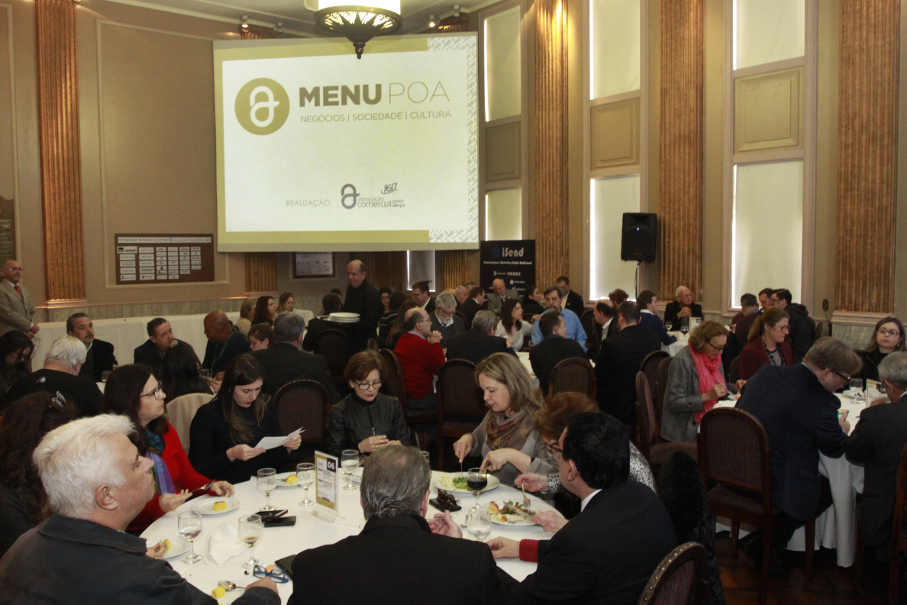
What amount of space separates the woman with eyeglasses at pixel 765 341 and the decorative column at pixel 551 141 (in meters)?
5.16

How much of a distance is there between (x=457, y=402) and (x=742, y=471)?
7.31 feet

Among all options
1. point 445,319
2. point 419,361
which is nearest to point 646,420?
point 419,361

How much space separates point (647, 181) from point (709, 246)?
1236 millimetres

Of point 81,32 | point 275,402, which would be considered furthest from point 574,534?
point 81,32

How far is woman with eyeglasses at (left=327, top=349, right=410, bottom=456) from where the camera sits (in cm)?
360

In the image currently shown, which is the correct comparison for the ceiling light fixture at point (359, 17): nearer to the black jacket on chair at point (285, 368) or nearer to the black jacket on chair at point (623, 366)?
the black jacket on chair at point (285, 368)

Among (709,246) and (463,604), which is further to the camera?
(709,246)

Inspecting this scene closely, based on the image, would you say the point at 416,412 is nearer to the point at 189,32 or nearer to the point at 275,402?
the point at 275,402

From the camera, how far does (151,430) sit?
3043 mm

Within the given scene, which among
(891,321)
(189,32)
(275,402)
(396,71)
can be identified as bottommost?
(275,402)

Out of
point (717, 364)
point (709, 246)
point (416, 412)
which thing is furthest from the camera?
point (709, 246)

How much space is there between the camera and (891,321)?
515 centimetres

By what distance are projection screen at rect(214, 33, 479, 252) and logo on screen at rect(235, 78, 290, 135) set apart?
0.6 inches

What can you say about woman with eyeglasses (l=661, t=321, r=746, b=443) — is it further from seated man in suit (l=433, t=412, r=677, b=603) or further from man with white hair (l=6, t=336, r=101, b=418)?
man with white hair (l=6, t=336, r=101, b=418)
